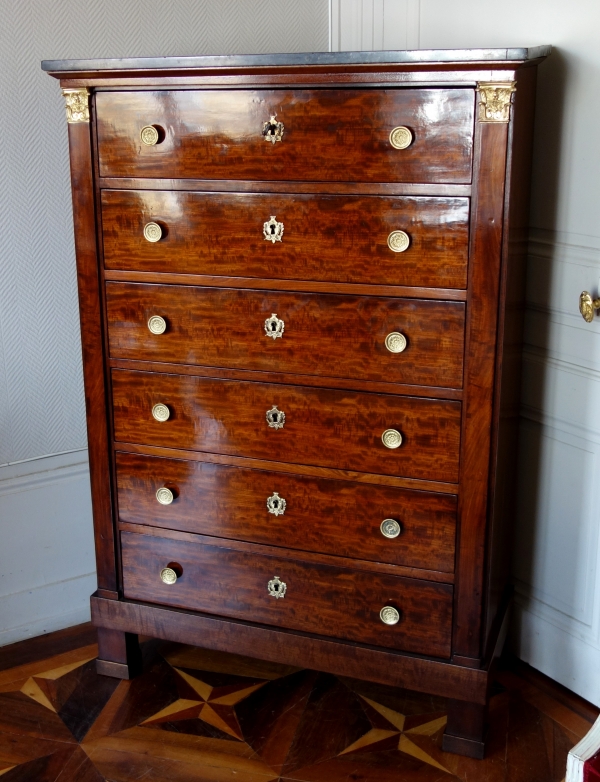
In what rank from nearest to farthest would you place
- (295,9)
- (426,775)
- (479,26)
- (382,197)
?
(382,197), (426,775), (479,26), (295,9)

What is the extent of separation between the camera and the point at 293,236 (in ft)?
6.18

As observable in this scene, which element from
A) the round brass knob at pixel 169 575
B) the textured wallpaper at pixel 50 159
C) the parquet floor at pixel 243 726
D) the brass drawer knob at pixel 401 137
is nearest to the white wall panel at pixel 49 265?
the textured wallpaper at pixel 50 159

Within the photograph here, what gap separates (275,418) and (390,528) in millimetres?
344

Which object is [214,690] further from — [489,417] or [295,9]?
[295,9]

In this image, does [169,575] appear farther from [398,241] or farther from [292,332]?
[398,241]

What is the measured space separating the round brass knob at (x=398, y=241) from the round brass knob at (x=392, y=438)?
0.38 metres

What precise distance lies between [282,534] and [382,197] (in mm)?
783

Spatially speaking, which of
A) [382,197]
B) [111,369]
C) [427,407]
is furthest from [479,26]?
[111,369]

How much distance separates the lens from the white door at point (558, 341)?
205 cm

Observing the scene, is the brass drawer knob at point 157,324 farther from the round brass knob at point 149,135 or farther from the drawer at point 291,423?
the round brass knob at point 149,135

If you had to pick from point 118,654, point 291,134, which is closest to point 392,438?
point 291,134

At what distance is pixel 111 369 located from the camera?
211 cm

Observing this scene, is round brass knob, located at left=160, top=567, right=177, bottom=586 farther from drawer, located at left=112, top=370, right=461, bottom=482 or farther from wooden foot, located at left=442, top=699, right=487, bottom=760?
wooden foot, located at left=442, top=699, right=487, bottom=760

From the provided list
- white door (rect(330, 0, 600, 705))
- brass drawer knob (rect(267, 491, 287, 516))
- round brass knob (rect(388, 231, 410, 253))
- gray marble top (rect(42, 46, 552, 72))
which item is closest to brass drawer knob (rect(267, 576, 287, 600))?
brass drawer knob (rect(267, 491, 287, 516))
